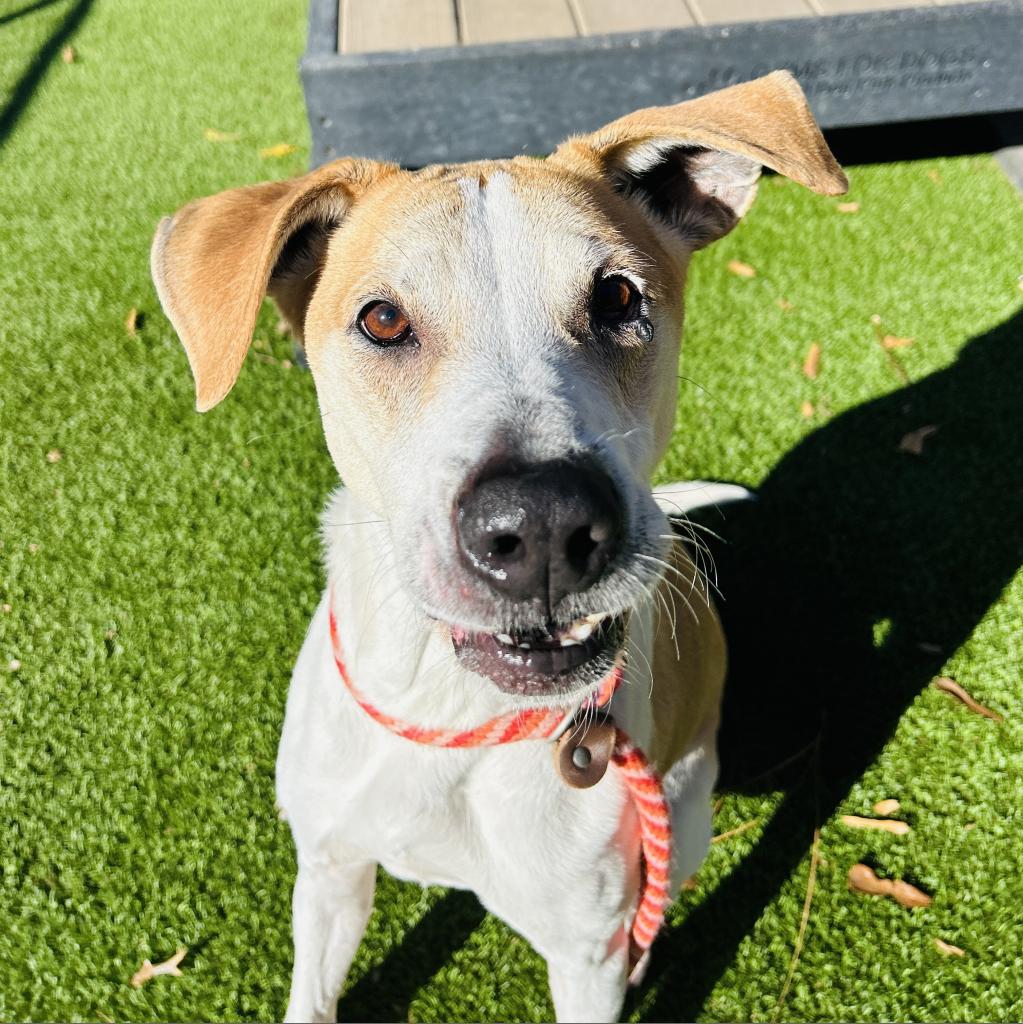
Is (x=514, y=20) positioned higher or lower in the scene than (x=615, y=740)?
higher

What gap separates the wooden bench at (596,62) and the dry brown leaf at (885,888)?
3.99 m

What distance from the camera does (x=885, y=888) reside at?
3102 millimetres

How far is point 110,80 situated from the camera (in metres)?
6.79

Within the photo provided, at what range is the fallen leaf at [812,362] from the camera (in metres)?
4.81

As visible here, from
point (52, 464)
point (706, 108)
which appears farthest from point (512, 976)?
A: point (52, 464)

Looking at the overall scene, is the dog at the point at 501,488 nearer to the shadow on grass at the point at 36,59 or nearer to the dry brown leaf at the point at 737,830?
the dry brown leaf at the point at 737,830

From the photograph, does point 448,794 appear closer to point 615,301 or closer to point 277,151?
point 615,301

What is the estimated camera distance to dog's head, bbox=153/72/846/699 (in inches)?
63.7

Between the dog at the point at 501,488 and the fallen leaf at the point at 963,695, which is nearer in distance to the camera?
the dog at the point at 501,488

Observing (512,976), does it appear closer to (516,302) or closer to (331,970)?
(331,970)

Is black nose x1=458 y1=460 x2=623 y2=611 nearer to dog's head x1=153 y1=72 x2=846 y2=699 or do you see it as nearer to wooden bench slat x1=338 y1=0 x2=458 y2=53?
dog's head x1=153 y1=72 x2=846 y2=699

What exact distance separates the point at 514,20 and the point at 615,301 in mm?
3802

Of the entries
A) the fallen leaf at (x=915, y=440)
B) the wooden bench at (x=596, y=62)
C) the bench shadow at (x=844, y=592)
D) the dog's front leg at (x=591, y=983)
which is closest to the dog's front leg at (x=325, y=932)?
the dog's front leg at (x=591, y=983)

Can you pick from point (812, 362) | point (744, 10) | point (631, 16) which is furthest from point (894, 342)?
point (631, 16)
